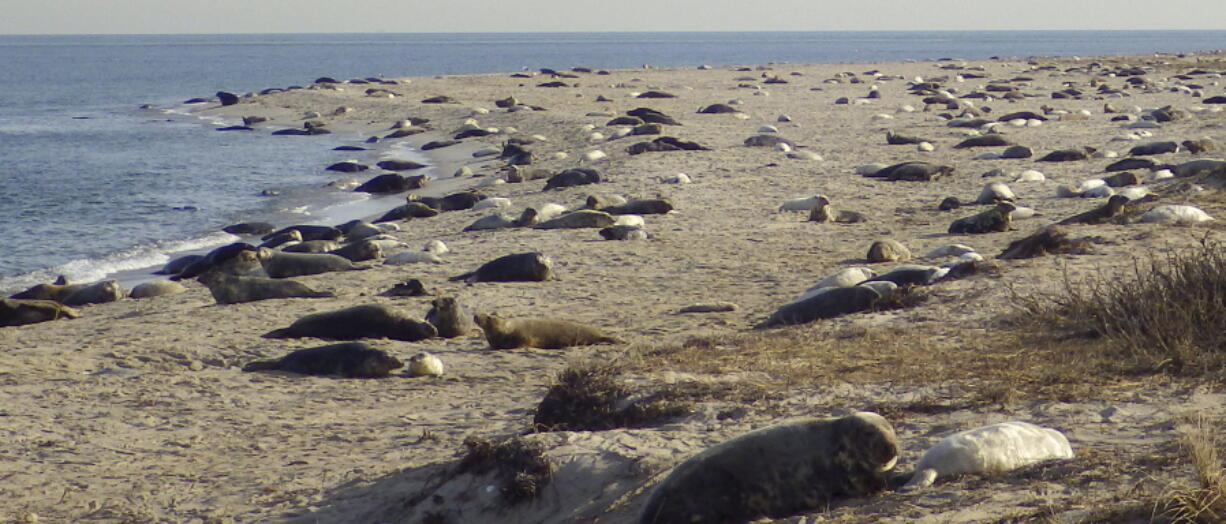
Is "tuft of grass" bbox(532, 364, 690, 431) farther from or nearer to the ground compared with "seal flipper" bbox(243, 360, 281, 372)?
farther from the ground

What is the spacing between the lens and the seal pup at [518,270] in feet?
29.8

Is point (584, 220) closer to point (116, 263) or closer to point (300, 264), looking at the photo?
point (300, 264)

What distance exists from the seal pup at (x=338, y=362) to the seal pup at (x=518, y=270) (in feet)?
7.80

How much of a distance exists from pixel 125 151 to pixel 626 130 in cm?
1064

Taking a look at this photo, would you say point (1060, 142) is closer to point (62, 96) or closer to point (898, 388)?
point (898, 388)

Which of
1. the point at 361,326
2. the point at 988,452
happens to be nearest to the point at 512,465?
the point at 988,452

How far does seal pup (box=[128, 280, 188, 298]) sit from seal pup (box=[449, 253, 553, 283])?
2551mm

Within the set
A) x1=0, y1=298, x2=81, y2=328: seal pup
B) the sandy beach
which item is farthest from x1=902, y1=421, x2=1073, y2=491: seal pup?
x1=0, y1=298, x2=81, y2=328: seal pup

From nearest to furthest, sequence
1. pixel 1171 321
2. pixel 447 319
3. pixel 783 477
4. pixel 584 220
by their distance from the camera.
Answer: pixel 783 477
pixel 1171 321
pixel 447 319
pixel 584 220

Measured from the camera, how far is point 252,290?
8.88 m

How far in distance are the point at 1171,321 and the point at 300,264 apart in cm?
699

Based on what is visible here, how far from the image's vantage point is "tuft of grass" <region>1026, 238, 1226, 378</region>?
475cm

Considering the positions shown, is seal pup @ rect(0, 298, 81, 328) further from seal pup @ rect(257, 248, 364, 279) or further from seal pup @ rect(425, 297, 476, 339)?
seal pup @ rect(425, 297, 476, 339)

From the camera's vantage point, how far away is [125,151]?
80.8 feet
